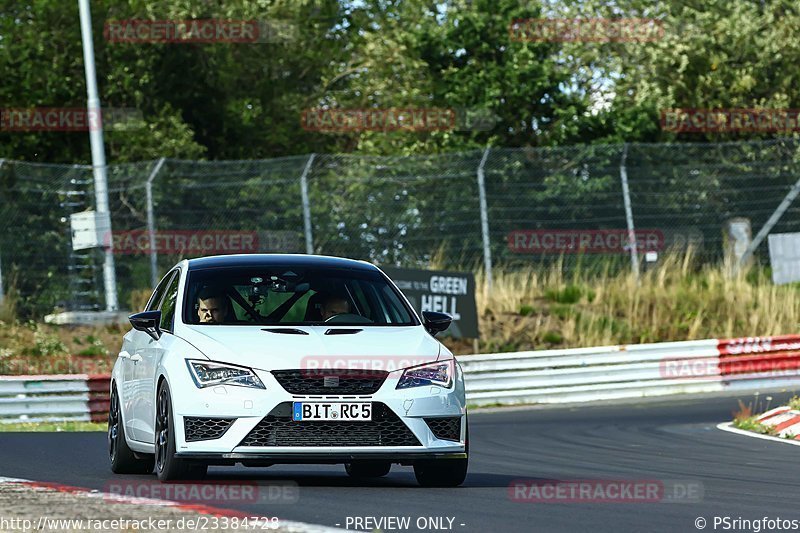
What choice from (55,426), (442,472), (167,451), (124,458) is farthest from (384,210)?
(167,451)

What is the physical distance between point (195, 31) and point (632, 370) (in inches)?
608

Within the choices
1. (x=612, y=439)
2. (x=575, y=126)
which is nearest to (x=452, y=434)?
(x=612, y=439)

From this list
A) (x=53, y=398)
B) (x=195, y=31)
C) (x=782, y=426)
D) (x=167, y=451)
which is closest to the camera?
(x=167, y=451)

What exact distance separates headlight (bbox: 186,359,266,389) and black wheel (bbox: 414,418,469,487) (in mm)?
1266

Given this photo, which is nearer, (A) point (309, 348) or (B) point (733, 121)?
(A) point (309, 348)

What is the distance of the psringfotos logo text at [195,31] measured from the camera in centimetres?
3447

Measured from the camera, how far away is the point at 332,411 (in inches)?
377

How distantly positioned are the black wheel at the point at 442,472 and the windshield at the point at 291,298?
963 millimetres

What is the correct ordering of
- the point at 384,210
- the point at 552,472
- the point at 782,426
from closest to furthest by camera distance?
the point at 552,472, the point at 782,426, the point at 384,210

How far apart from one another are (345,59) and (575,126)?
9.73 meters

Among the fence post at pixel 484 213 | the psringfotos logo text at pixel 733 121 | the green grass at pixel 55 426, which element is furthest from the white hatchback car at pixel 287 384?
the psringfotos logo text at pixel 733 121

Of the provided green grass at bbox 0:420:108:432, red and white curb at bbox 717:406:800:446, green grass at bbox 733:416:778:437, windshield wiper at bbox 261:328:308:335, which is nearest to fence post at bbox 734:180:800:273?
green grass at bbox 733:416:778:437

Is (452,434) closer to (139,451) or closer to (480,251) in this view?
(139,451)

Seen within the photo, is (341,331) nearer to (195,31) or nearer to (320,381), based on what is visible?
(320,381)
